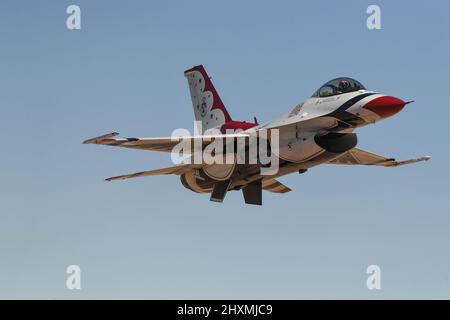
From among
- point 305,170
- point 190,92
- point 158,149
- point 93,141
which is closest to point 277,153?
point 305,170

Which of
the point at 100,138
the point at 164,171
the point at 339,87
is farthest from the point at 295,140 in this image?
the point at 100,138

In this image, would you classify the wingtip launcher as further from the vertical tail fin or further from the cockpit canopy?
the vertical tail fin

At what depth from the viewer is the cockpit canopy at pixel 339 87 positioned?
1298 inches

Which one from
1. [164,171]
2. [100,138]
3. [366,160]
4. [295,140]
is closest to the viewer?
[100,138]

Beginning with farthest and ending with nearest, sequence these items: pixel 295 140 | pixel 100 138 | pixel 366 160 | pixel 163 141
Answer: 1. pixel 366 160
2. pixel 163 141
3. pixel 295 140
4. pixel 100 138

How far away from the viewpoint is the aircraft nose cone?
103 ft

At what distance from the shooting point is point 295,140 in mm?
33031

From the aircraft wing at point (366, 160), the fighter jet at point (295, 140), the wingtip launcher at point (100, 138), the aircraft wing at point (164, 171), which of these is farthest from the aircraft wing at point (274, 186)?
the wingtip launcher at point (100, 138)

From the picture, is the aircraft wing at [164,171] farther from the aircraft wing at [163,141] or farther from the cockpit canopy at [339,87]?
the cockpit canopy at [339,87]

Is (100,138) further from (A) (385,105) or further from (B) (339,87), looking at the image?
(A) (385,105)

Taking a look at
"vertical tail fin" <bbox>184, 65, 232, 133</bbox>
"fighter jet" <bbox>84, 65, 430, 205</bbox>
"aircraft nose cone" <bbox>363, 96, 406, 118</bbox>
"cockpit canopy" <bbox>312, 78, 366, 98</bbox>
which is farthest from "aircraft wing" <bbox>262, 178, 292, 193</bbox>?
"aircraft nose cone" <bbox>363, 96, 406, 118</bbox>

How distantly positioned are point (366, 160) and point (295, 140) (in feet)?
21.0
